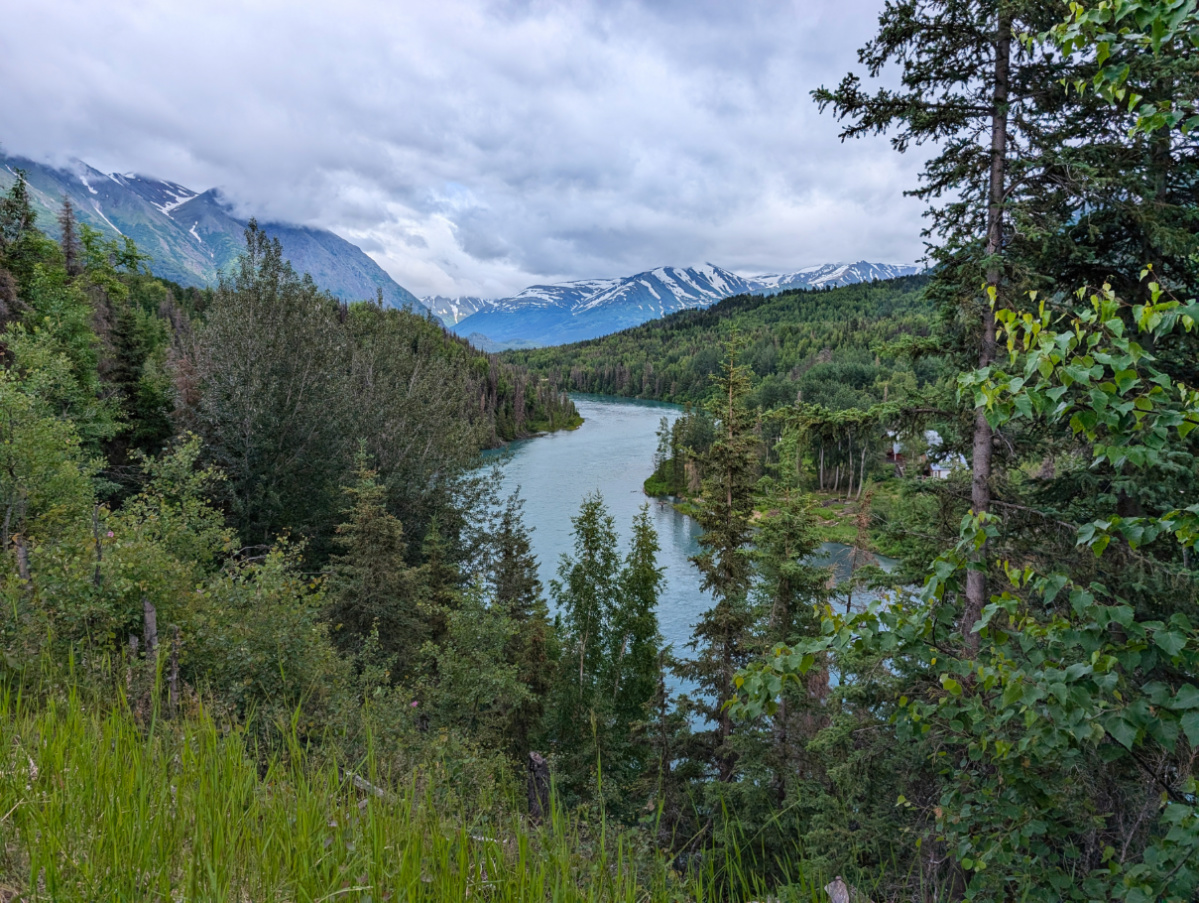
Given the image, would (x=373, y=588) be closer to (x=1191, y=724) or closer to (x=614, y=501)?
(x=1191, y=724)

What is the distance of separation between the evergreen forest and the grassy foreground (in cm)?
2

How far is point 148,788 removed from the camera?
1.79 meters

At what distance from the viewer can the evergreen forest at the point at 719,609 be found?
5.75 feet

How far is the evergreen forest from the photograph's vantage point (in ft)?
5.75

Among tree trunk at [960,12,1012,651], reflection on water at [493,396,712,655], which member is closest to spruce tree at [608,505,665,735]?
reflection on water at [493,396,712,655]

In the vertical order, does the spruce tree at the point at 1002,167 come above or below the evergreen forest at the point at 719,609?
above

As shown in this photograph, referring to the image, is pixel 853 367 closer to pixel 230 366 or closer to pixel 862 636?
pixel 230 366

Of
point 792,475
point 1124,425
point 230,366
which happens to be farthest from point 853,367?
point 1124,425

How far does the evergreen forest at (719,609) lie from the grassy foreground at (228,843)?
0.7 inches

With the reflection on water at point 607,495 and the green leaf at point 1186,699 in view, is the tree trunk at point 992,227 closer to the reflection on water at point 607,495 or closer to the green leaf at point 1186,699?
the green leaf at point 1186,699

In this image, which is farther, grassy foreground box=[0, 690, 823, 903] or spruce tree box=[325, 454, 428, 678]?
spruce tree box=[325, 454, 428, 678]

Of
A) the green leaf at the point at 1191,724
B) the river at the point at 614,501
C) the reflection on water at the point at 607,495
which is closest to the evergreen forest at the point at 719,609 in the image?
the green leaf at the point at 1191,724

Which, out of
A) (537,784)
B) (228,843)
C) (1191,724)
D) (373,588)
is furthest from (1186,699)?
(373,588)

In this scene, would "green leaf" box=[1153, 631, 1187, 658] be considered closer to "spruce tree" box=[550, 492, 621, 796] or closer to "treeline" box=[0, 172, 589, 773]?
"treeline" box=[0, 172, 589, 773]
